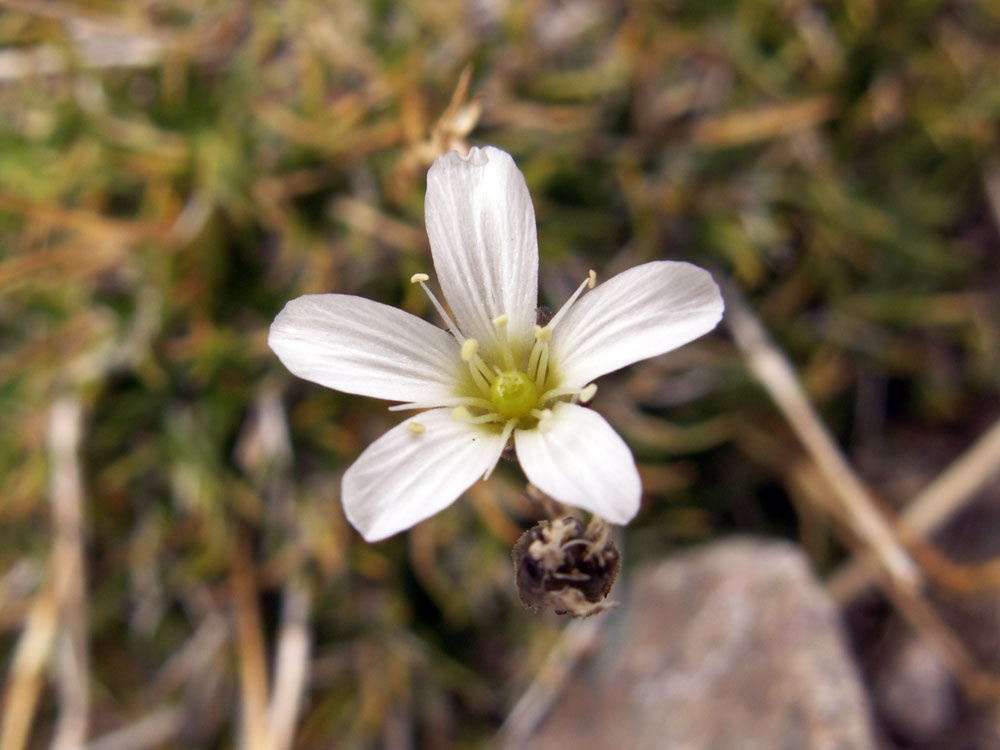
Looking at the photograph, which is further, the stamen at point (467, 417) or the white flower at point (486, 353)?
the stamen at point (467, 417)

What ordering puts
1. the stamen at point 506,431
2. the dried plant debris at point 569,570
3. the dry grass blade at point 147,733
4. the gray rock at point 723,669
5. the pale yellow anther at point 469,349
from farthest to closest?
the dry grass blade at point 147,733
the gray rock at point 723,669
the pale yellow anther at point 469,349
the stamen at point 506,431
the dried plant debris at point 569,570

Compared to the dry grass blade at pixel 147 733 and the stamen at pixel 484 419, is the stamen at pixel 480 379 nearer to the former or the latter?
the stamen at pixel 484 419

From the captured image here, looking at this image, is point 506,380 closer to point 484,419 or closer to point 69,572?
point 484,419

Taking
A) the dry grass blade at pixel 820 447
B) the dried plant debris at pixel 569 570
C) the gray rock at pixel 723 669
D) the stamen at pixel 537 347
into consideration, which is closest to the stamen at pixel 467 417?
the stamen at pixel 537 347

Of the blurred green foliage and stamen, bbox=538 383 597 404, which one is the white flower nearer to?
stamen, bbox=538 383 597 404

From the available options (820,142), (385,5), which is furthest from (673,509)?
(385,5)

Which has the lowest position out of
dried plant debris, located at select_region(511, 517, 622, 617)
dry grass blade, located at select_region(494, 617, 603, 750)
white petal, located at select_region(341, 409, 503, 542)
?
dry grass blade, located at select_region(494, 617, 603, 750)

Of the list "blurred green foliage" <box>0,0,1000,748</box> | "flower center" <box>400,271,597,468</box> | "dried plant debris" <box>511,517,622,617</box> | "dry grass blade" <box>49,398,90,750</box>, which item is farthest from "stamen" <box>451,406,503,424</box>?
"dry grass blade" <box>49,398,90,750</box>
